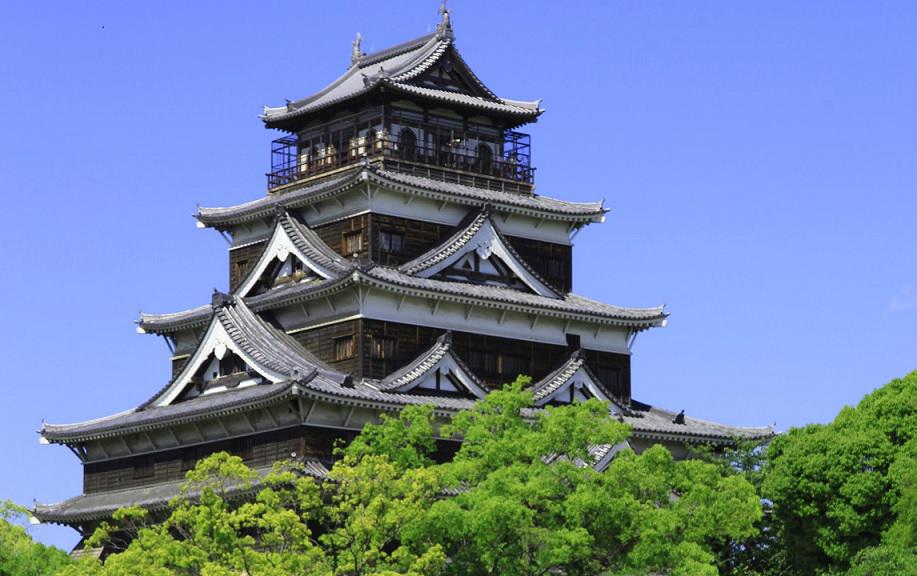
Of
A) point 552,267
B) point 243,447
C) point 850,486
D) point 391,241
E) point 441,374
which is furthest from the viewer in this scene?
point 552,267

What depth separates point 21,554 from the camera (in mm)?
58156

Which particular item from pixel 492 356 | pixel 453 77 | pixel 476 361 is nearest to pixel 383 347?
pixel 476 361

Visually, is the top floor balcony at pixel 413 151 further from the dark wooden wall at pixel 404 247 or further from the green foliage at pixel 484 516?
the green foliage at pixel 484 516

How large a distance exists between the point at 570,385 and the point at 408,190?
7.95m

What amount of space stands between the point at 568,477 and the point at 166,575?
10167mm

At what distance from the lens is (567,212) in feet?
222

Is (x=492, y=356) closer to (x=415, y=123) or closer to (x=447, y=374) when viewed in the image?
(x=447, y=374)

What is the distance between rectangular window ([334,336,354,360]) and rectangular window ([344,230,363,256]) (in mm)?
3319

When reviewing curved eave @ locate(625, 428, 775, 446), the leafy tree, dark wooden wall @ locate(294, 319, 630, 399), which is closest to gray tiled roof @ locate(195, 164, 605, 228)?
dark wooden wall @ locate(294, 319, 630, 399)

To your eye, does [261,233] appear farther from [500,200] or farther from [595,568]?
[595,568]

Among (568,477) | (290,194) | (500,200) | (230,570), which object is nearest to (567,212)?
(500,200)

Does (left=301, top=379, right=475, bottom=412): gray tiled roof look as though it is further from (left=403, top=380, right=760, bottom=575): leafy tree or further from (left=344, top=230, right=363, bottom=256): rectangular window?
(left=344, top=230, right=363, bottom=256): rectangular window

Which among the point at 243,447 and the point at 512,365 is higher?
the point at 512,365

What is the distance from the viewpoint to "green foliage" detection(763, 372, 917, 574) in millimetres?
55312
